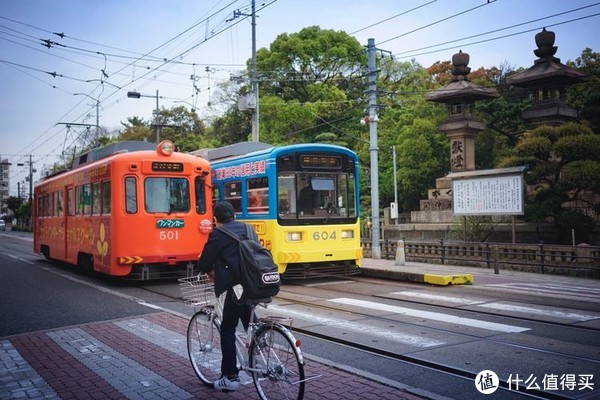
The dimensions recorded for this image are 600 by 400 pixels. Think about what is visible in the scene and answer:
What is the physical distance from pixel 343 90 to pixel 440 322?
1450 inches

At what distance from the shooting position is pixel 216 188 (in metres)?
15.6

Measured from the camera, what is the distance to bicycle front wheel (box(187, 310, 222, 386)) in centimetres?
551

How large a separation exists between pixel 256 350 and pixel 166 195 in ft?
29.1

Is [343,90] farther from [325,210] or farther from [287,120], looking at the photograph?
[325,210]

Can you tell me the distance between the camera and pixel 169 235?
12.9 m

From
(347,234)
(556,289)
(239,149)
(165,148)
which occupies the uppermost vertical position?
(239,149)

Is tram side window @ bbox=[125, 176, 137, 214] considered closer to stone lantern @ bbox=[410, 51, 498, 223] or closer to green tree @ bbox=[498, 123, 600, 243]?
green tree @ bbox=[498, 123, 600, 243]

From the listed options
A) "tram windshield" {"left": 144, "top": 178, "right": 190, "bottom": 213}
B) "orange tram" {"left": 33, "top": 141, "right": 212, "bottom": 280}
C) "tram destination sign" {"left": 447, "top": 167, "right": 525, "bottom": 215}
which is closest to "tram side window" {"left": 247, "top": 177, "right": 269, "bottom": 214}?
"orange tram" {"left": 33, "top": 141, "right": 212, "bottom": 280}

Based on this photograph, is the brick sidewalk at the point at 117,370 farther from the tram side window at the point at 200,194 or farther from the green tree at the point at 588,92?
the green tree at the point at 588,92

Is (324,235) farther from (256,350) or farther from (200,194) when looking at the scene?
(256,350)

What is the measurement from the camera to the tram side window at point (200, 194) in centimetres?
1349

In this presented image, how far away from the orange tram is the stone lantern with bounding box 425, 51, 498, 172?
18.4m

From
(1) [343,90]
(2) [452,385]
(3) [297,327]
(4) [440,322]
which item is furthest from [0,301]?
(1) [343,90]

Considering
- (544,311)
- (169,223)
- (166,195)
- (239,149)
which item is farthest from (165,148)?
(544,311)
